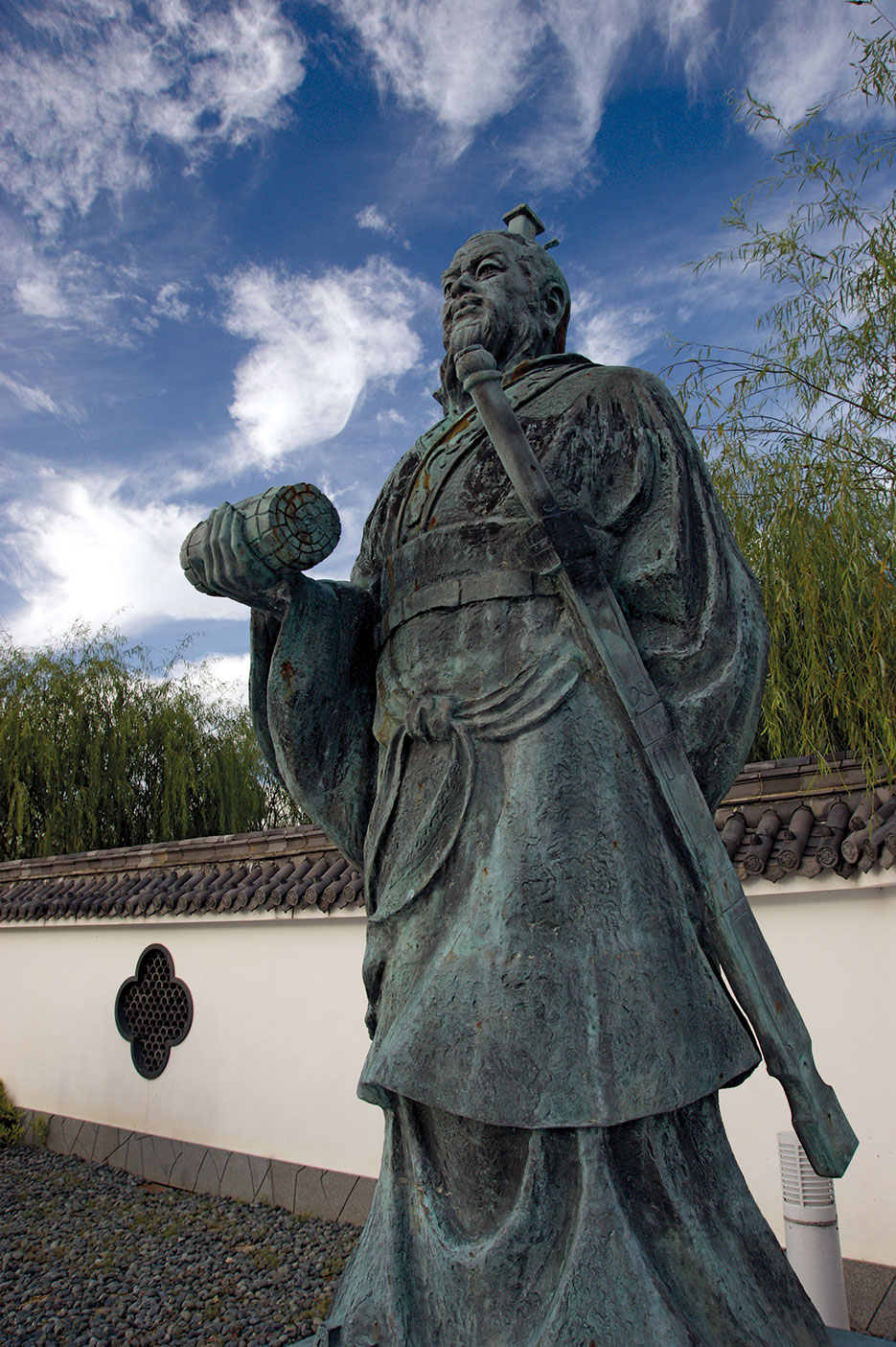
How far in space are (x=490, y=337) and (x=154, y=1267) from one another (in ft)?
24.9

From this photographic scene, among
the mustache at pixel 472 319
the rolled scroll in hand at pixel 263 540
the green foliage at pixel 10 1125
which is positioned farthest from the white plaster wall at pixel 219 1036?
the rolled scroll in hand at pixel 263 540

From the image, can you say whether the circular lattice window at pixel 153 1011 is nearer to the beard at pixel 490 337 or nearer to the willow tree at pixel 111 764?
the willow tree at pixel 111 764

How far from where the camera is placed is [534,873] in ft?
5.32

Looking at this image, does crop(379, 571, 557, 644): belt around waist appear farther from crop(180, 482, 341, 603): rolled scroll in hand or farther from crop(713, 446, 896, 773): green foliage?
crop(713, 446, 896, 773): green foliage

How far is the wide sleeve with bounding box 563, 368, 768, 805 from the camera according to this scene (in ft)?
5.93

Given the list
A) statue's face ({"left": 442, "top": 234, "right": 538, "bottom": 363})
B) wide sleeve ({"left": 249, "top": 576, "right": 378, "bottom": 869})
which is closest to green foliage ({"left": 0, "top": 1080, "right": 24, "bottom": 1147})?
wide sleeve ({"left": 249, "top": 576, "right": 378, "bottom": 869})

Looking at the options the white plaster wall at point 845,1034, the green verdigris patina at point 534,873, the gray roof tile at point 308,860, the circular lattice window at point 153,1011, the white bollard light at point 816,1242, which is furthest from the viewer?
the circular lattice window at point 153,1011

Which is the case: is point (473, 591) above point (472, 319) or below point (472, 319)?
below

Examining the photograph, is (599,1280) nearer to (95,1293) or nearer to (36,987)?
(95,1293)

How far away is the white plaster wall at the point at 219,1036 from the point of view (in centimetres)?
823

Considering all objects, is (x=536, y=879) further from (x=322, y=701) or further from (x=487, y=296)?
(x=487, y=296)

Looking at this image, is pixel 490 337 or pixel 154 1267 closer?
pixel 490 337

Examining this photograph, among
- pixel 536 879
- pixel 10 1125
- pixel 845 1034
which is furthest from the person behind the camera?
pixel 10 1125

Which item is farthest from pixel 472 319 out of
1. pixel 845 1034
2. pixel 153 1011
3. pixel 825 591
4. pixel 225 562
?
pixel 153 1011
